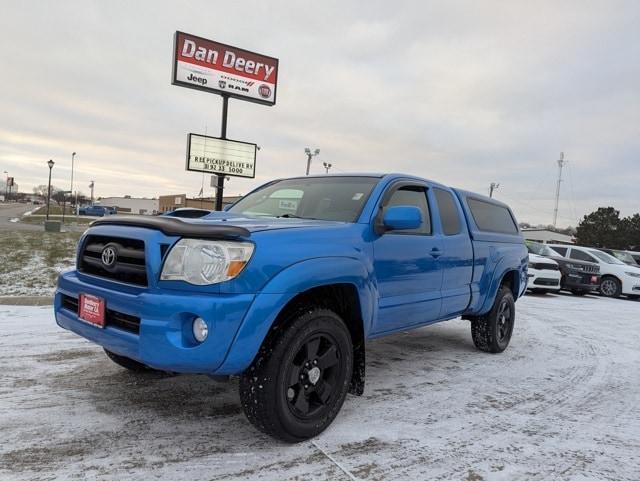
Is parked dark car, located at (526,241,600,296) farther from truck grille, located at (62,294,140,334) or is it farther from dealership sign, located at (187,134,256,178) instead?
truck grille, located at (62,294,140,334)

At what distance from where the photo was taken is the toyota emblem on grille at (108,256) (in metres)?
3.09

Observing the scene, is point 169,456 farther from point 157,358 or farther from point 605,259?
point 605,259

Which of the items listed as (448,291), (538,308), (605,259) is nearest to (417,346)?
(448,291)

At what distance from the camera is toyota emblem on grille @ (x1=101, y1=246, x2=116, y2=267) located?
3092 millimetres

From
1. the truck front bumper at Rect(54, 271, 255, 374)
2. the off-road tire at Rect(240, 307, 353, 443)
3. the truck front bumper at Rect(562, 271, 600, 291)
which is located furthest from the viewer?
the truck front bumper at Rect(562, 271, 600, 291)

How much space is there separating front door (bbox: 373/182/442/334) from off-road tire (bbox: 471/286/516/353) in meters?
1.43

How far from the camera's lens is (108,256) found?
3.13m

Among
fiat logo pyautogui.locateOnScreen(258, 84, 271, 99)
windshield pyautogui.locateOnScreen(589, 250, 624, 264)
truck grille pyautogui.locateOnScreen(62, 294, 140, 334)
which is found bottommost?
truck grille pyautogui.locateOnScreen(62, 294, 140, 334)

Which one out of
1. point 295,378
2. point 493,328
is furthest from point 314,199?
point 493,328

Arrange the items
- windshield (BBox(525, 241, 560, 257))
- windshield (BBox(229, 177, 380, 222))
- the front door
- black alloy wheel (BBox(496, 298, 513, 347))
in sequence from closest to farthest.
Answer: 1. the front door
2. windshield (BBox(229, 177, 380, 222))
3. black alloy wheel (BBox(496, 298, 513, 347))
4. windshield (BBox(525, 241, 560, 257))

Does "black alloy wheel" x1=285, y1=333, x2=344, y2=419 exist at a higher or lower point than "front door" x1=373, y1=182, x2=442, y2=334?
lower

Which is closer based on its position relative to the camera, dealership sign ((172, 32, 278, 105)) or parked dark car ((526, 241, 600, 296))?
dealership sign ((172, 32, 278, 105))

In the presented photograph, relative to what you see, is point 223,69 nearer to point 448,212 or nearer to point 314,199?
point 448,212

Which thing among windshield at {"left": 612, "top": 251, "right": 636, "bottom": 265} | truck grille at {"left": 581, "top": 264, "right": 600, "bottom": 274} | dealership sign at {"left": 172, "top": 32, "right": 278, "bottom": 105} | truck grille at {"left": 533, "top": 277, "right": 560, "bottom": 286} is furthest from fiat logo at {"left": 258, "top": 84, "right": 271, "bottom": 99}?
windshield at {"left": 612, "top": 251, "right": 636, "bottom": 265}
